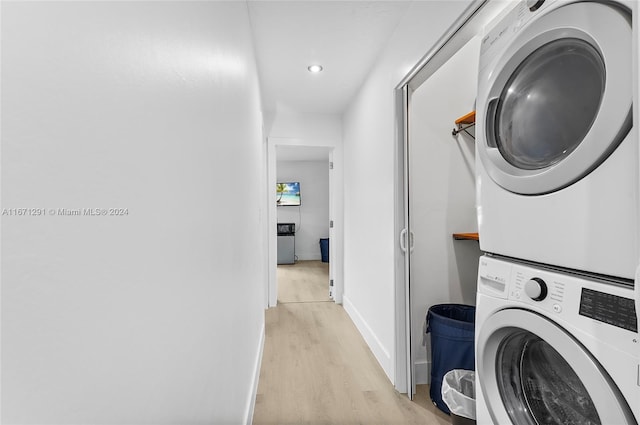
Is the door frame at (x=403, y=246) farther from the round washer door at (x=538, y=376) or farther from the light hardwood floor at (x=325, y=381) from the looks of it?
the round washer door at (x=538, y=376)

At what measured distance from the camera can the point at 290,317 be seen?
11.8 ft

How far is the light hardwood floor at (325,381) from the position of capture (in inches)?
73.7

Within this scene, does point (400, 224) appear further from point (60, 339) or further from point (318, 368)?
point (60, 339)

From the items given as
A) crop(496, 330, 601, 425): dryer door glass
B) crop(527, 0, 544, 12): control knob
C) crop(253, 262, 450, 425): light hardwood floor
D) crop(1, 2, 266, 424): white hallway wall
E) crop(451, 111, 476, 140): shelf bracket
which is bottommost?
crop(253, 262, 450, 425): light hardwood floor

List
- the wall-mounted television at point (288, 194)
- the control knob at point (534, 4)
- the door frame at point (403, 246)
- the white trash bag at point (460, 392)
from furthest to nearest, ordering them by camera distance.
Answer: the wall-mounted television at point (288, 194), the door frame at point (403, 246), the white trash bag at point (460, 392), the control knob at point (534, 4)

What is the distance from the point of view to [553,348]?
95 centimetres

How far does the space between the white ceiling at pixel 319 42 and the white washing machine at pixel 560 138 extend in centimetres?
107

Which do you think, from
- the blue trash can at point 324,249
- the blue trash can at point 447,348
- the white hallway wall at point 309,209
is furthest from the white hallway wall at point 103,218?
A: the white hallway wall at point 309,209

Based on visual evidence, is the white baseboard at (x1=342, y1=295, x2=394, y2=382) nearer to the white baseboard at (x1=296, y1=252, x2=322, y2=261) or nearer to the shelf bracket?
the shelf bracket

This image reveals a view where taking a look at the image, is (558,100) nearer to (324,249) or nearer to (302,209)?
(324,249)

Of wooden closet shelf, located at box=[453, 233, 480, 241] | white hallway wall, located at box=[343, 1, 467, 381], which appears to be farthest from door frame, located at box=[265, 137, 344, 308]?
wooden closet shelf, located at box=[453, 233, 480, 241]

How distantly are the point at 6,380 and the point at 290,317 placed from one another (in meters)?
3.46

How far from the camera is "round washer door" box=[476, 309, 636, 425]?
2.61 feet

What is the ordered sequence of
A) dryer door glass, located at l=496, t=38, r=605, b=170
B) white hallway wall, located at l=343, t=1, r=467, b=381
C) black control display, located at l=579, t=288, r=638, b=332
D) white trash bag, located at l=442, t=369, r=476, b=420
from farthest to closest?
white hallway wall, located at l=343, t=1, r=467, b=381 < white trash bag, located at l=442, t=369, r=476, b=420 < dryer door glass, located at l=496, t=38, r=605, b=170 < black control display, located at l=579, t=288, r=638, b=332
